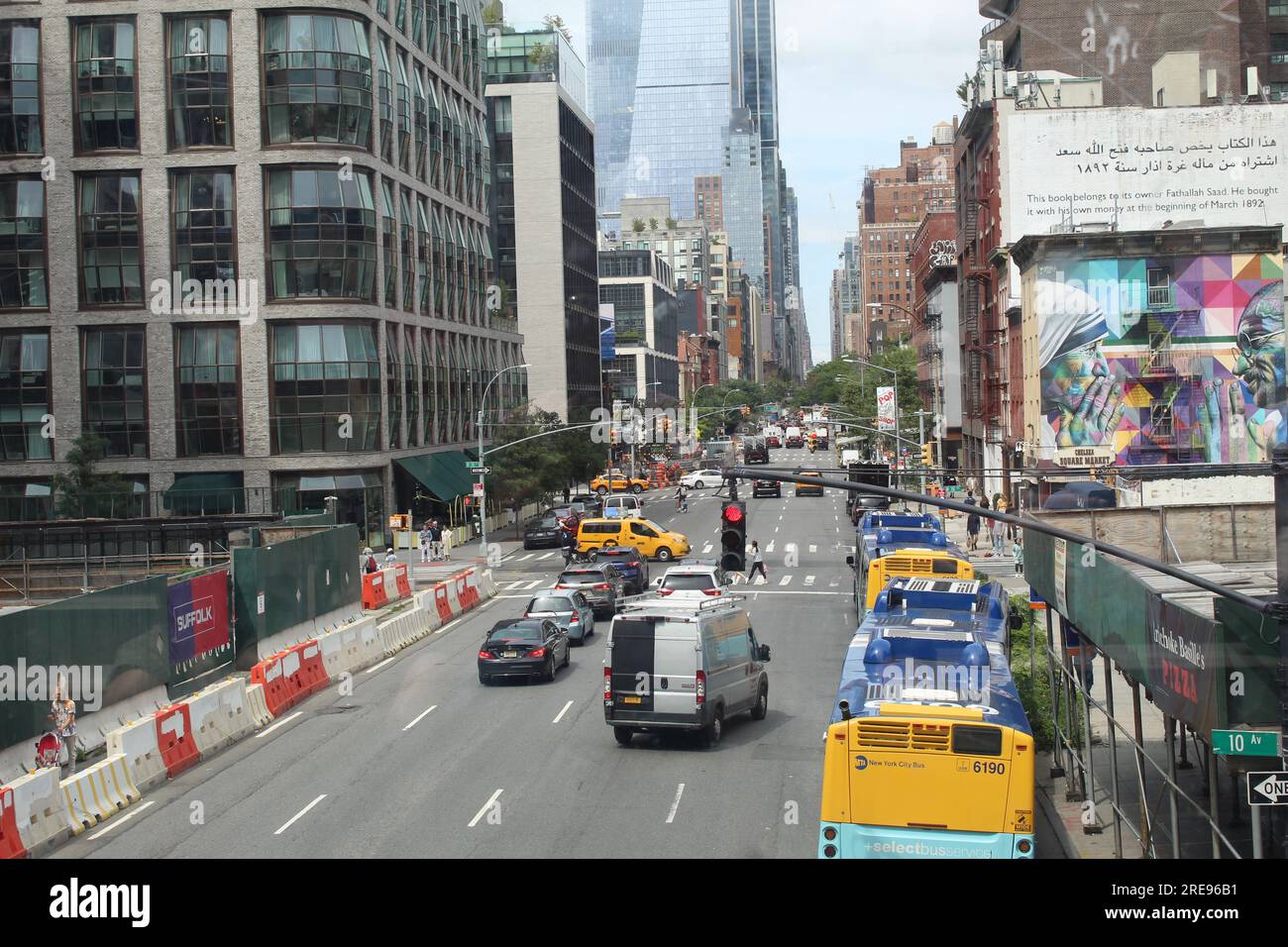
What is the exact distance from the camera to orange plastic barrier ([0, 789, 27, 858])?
16.3 m

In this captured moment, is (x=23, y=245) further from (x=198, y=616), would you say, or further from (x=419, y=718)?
(x=419, y=718)

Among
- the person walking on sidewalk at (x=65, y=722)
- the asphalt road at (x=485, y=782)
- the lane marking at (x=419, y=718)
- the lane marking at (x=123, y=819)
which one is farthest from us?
the lane marking at (x=419, y=718)

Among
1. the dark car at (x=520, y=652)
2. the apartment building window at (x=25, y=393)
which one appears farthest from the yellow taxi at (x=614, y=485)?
the dark car at (x=520, y=652)

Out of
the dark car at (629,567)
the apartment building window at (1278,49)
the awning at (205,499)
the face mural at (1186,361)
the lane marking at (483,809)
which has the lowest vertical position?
the lane marking at (483,809)

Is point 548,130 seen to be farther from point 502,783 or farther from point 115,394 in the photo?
point 502,783

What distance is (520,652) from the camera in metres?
28.1

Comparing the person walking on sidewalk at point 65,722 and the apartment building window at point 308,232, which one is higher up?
the apartment building window at point 308,232

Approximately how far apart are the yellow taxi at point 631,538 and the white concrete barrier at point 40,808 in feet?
114

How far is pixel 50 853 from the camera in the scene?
17234mm

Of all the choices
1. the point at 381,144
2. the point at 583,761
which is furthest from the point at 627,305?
the point at 583,761

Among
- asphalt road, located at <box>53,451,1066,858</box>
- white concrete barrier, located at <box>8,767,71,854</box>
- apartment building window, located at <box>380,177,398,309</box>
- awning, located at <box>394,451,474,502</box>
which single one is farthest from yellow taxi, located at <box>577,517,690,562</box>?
white concrete barrier, located at <box>8,767,71,854</box>

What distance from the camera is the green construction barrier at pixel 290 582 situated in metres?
31.0

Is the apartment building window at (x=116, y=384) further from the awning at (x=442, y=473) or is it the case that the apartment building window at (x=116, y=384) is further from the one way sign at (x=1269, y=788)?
the one way sign at (x=1269, y=788)
